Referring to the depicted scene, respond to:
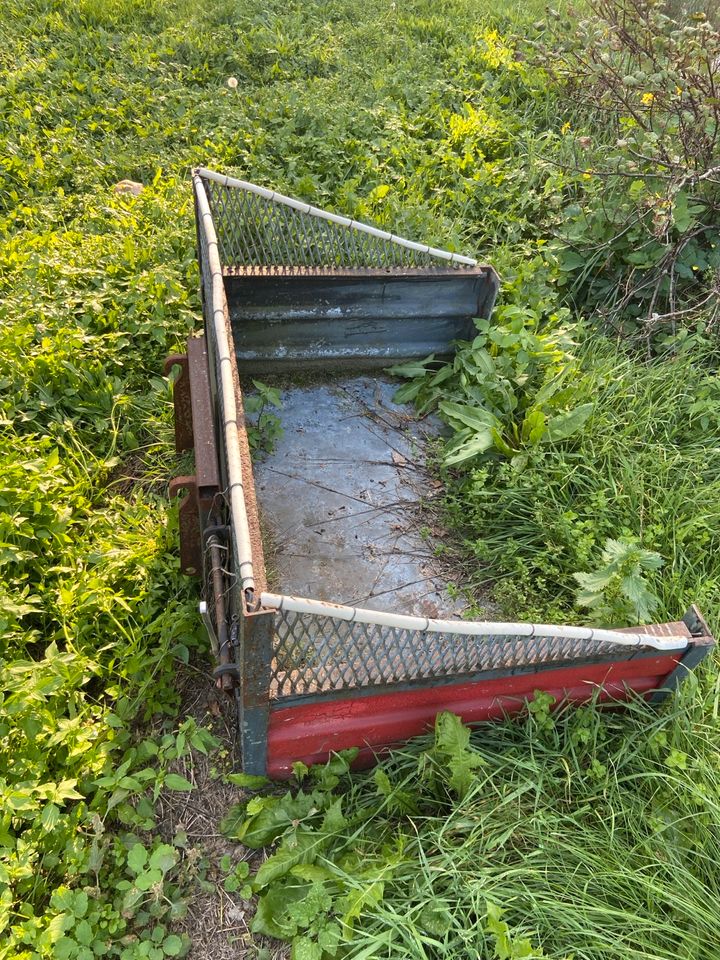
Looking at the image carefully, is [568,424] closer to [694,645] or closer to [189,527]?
[694,645]

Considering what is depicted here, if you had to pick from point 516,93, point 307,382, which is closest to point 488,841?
point 307,382

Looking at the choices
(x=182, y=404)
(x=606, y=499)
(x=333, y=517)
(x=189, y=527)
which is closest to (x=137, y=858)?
(x=189, y=527)

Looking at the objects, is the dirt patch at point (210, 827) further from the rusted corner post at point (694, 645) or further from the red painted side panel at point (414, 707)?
the rusted corner post at point (694, 645)

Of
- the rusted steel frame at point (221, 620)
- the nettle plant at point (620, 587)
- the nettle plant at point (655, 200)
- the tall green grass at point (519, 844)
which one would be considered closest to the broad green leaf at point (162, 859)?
the tall green grass at point (519, 844)

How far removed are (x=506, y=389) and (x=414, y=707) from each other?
189cm

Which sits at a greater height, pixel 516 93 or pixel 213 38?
pixel 213 38

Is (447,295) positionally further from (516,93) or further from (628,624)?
(516,93)

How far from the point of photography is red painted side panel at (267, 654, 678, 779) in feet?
6.86

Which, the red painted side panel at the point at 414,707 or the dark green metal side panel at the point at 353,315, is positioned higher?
the dark green metal side panel at the point at 353,315

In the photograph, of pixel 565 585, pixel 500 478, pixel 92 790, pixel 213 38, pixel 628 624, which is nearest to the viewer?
pixel 92 790

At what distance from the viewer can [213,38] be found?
615cm

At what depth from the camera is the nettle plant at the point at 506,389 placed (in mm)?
3330

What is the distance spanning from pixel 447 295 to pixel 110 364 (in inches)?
72.8

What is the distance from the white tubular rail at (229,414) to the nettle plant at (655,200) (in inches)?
90.3
